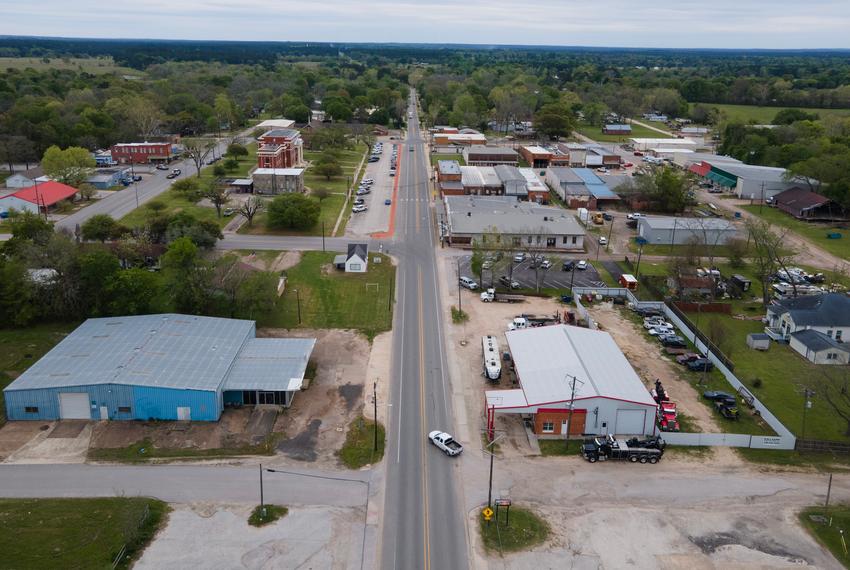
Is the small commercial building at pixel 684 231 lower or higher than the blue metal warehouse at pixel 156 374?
higher

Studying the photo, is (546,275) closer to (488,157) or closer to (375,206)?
(375,206)

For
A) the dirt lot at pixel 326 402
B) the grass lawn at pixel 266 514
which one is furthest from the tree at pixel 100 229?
the grass lawn at pixel 266 514

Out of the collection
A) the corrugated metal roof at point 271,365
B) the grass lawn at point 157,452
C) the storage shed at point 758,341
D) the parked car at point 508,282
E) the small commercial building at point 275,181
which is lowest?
the grass lawn at point 157,452

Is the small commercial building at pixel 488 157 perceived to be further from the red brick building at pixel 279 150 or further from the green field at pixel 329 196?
the red brick building at pixel 279 150

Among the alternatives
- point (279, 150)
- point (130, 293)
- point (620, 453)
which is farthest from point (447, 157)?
point (620, 453)

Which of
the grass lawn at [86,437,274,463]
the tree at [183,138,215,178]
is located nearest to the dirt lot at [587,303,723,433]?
the grass lawn at [86,437,274,463]

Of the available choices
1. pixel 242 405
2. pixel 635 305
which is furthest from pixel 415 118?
pixel 242 405

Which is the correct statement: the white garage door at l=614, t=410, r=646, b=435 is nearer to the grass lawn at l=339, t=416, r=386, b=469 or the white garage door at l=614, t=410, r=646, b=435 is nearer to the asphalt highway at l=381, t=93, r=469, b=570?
the asphalt highway at l=381, t=93, r=469, b=570
